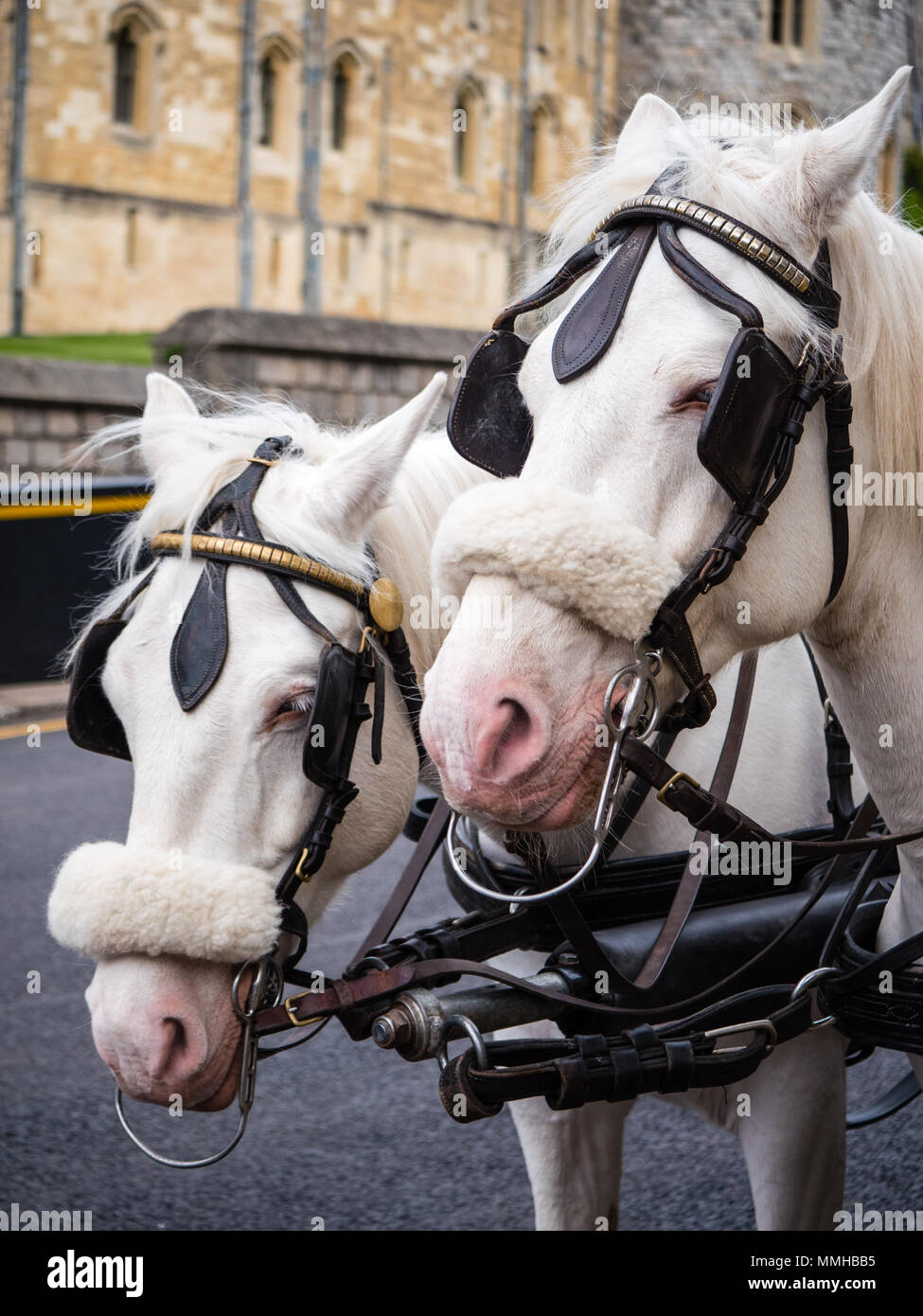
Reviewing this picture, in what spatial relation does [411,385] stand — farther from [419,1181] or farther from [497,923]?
[497,923]

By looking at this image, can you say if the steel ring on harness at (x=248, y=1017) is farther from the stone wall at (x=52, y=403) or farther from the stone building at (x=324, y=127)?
the stone building at (x=324, y=127)

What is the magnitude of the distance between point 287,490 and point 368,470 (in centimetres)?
16

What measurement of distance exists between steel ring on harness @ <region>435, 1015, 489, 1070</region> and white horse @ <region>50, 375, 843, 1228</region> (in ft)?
1.00

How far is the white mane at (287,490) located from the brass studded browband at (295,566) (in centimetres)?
2

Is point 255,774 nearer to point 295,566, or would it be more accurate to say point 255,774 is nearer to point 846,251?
point 295,566

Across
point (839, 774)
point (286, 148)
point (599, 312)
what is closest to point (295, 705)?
point (599, 312)

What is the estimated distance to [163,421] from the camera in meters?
2.43

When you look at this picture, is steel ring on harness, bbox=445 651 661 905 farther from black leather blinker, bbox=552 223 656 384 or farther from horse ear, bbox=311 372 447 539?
horse ear, bbox=311 372 447 539

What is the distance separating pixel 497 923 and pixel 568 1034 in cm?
22

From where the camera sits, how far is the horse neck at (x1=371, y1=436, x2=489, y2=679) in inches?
90.4

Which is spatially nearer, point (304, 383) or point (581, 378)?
point (581, 378)

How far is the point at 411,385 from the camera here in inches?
471
